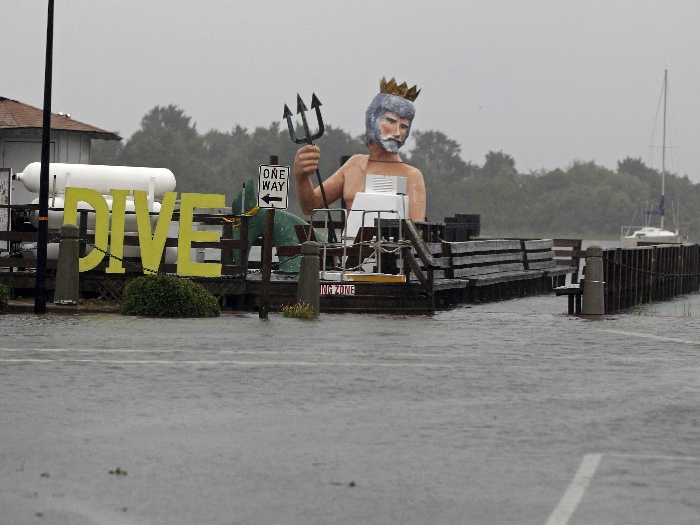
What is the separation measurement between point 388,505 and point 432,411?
151 inches

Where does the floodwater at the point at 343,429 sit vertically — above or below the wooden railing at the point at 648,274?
below

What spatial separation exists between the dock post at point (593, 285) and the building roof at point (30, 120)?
39.9 feet

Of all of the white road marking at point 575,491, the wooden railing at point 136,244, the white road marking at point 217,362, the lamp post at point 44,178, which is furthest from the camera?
the wooden railing at point 136,244

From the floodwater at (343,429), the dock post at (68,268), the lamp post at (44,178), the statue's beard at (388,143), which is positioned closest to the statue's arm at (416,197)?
the statue's beard at (388,143)

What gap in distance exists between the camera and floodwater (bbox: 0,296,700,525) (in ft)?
27.0

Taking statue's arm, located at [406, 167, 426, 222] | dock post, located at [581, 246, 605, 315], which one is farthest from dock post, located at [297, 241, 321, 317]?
statue's arm, located at [406, 167, 426, 222]

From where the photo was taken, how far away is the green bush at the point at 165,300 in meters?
22.6

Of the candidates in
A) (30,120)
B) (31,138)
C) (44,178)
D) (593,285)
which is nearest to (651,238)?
(30,120)

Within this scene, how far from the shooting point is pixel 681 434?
10891mm

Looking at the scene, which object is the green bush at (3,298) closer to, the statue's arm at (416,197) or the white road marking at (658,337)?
the white road marking at (658,337)

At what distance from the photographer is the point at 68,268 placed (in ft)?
76.9

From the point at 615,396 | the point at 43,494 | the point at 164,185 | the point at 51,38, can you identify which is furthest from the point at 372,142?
the point at 43,494

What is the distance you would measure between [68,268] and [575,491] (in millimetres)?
16013

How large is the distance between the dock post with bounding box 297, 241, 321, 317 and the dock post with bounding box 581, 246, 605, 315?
4.79m
